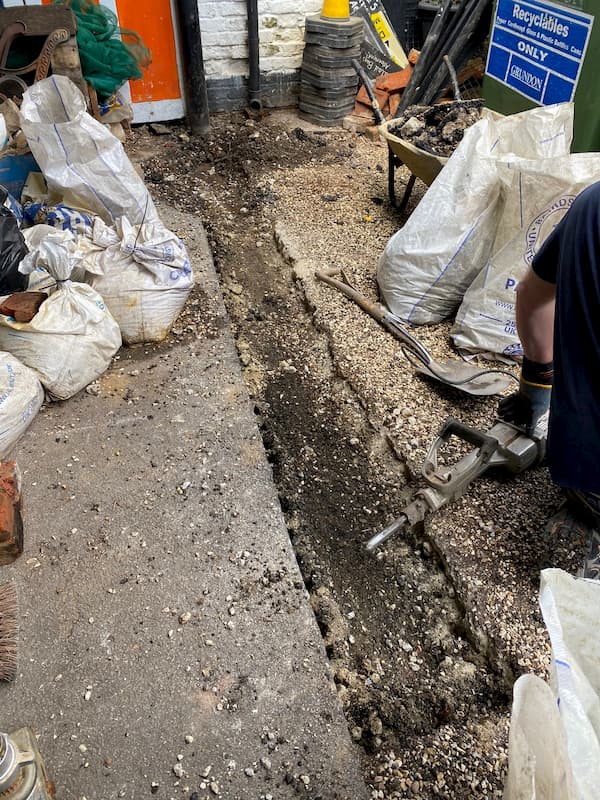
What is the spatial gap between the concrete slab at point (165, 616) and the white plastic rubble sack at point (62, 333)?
0.13 metres

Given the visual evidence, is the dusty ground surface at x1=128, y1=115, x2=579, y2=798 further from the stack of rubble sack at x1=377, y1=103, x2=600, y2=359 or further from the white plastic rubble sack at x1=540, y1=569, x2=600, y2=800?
the white plastic rubble sack at x1=540, y1=569, x2=600, y2=800

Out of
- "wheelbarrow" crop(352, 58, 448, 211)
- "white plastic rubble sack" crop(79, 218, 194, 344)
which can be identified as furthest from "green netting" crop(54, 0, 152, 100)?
"wheelbarrow" crop(352, 58, 448, 211)

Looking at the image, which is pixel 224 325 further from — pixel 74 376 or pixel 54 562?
pixel 54 562

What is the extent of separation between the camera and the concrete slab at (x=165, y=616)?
164 centimetres

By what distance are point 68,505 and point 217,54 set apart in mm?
4451

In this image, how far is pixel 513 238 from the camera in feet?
9.11

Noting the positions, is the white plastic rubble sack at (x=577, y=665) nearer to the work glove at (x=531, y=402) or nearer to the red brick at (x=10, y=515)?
the work glove at (x=531, y=402)

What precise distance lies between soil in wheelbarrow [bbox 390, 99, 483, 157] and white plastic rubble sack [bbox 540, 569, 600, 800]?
3.17 metres

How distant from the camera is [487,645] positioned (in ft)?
6.29

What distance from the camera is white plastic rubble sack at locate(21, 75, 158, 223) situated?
9.94 feet

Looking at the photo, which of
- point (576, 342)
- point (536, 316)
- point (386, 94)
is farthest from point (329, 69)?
point (576, 342)

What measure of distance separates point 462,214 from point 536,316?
3.45 feet

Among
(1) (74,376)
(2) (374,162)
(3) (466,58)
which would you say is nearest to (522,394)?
(1) (74,376)

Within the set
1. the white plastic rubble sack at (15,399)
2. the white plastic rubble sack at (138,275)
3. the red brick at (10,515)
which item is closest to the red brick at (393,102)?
the white plastic rubble sack at (138,275)
